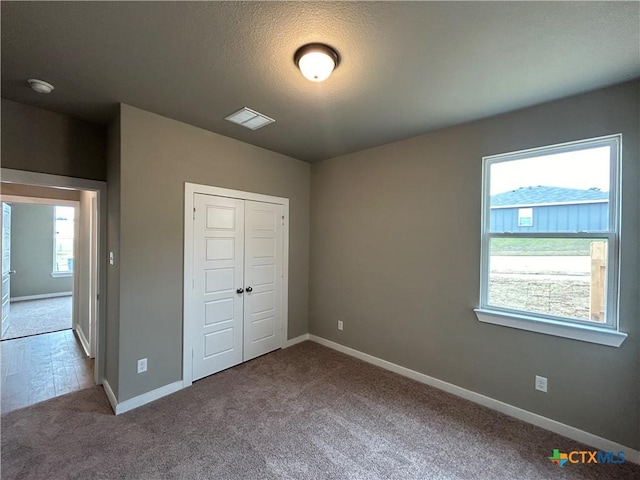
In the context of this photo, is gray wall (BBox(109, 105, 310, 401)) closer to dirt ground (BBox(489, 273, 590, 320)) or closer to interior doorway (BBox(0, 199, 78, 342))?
dirt ground (BBox(489, 273, 590, 320))

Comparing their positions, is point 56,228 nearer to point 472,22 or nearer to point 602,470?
point 472,22

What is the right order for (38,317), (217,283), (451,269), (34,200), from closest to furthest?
(451,269) < (217,283) < (34,200) < (38,317)

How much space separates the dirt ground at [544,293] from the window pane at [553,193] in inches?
16.9

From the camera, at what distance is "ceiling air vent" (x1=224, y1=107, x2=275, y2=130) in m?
2.51

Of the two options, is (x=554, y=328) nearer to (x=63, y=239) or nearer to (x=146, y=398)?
(x=146, y=398)

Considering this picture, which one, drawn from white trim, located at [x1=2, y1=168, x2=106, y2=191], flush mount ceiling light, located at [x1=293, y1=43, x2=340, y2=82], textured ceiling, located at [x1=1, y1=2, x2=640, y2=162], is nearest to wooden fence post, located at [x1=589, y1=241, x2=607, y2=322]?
textured ceiling, located at [x1=1, y1=2, x2=640, y2=162]

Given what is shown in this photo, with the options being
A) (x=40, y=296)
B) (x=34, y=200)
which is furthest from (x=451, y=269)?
(x=40, y=296)

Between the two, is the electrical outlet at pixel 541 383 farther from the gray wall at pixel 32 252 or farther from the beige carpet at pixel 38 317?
the gray wall at pixel 32 252

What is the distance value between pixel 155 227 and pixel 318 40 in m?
2.15

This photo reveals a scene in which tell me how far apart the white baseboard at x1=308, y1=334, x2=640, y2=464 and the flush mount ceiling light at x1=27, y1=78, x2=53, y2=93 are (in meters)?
4.03

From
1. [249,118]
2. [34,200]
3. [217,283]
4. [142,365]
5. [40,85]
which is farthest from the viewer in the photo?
[34,200]

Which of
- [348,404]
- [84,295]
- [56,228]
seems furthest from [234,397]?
[56,228]

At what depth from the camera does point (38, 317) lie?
517 cm

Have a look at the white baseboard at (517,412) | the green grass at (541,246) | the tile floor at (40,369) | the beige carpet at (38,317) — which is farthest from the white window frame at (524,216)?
the beige carpet at (38,317)
